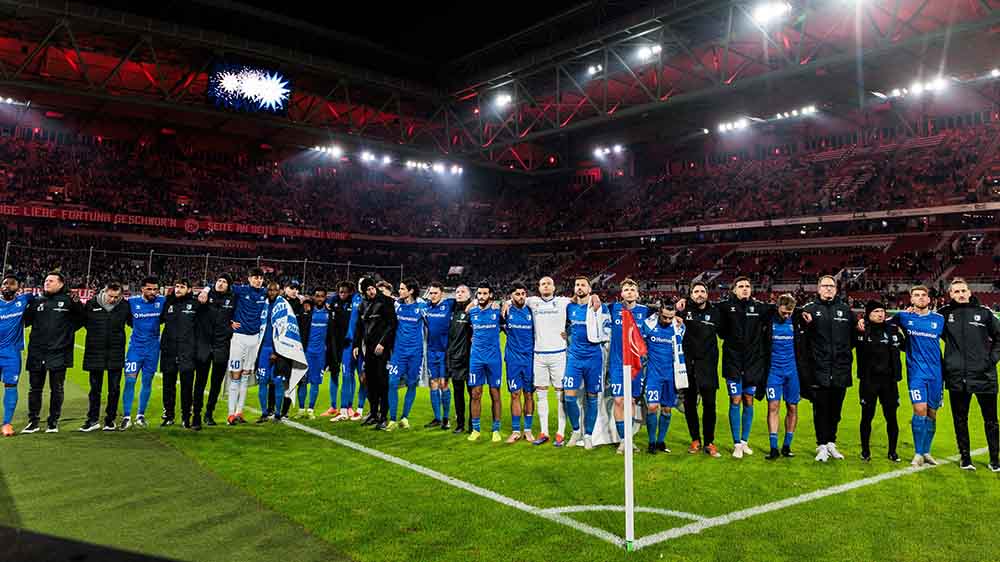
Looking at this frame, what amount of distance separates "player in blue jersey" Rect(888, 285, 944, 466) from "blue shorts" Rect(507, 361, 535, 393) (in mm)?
4481

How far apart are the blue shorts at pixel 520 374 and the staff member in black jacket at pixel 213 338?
4131mm

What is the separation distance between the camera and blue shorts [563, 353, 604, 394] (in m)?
7.62

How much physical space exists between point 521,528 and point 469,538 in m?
0.46

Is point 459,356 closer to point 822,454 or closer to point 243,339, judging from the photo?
point 243,339

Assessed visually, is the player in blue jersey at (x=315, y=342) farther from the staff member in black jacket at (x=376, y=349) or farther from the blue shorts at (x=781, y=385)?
the blue shorts at (x=781, y=385)

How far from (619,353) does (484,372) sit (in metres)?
1.88

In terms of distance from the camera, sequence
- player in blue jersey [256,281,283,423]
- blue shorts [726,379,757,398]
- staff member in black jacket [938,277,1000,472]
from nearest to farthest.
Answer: staff member in black jacket [938,277,1000,472] → blue shorts [726,379,757,398] → player in blue jersey [256,281,283,423]

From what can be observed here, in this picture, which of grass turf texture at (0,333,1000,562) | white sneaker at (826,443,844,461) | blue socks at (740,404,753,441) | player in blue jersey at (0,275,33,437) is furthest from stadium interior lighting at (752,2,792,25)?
player in blue jersey at (0,275,33,437)

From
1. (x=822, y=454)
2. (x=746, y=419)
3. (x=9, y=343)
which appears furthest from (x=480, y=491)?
(x=9, y=343)

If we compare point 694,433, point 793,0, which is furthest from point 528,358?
point 793,0

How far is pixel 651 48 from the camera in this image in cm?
2433

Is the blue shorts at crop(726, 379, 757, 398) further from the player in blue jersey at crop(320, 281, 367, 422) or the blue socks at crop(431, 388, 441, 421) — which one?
the player in blue jersey at crop(320, 281, 367, 422)

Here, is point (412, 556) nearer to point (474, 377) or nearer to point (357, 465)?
point (357, 465)

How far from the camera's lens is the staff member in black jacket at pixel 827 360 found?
277 inches
